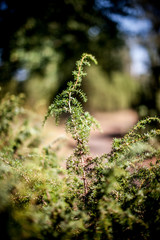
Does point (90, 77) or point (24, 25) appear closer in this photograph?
point (24, 25)

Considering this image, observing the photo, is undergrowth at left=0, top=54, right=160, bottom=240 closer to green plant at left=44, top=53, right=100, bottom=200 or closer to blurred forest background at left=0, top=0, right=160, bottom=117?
green plant at left=44, top=53, right=100, bottom=200

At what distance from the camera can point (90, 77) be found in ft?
37.0

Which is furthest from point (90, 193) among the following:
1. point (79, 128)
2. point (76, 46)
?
point (76, 46)

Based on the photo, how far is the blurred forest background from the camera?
187 inches

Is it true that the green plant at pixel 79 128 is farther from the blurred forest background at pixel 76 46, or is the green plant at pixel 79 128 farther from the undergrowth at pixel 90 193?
the blurred forest background at pixel 76 46

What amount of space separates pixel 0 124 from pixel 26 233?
7.73ft

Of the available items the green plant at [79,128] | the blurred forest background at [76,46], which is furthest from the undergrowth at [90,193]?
the blurred forest background at [76,46]

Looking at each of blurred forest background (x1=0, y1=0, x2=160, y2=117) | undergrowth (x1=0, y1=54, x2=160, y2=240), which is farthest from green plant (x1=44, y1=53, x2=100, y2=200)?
blurred forest background (x1=0, y1=0, x2=160, y2=117)

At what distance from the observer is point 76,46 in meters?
8.07

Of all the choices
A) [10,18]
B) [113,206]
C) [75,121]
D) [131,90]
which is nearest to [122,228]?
[113,206]

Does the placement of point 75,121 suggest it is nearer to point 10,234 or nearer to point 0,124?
point 10,234

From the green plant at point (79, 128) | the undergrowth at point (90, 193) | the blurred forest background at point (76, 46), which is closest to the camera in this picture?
the undergrowth at point (90, 193)

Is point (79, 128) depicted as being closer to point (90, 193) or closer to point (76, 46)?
point (90, 193)

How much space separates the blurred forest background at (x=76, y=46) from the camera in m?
4.75
